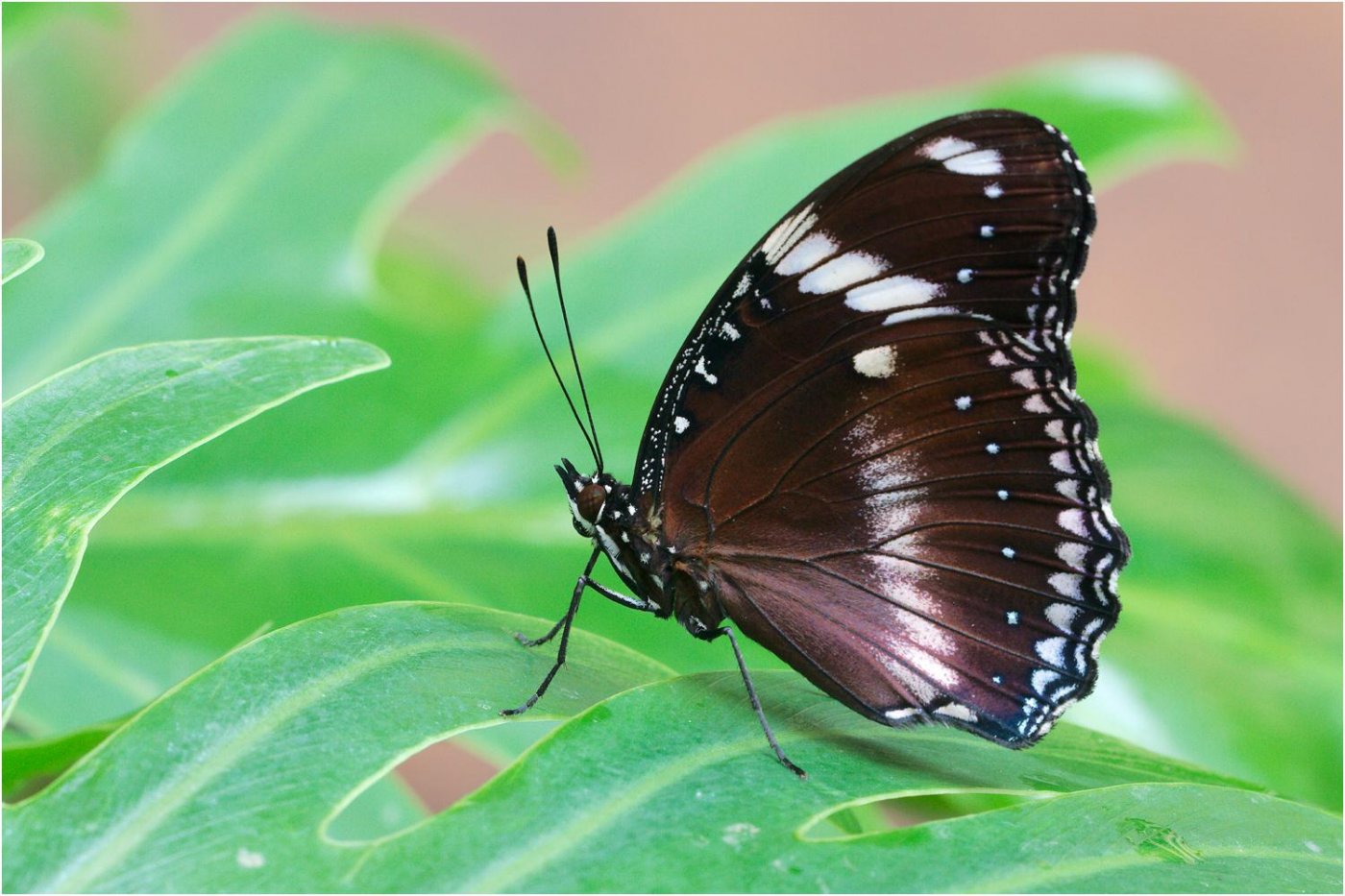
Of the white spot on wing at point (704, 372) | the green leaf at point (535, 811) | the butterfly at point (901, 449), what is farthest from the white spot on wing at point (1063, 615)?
the white spot on wing at point (704, 372)

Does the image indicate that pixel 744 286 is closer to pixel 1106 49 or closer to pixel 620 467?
pixel 620 467

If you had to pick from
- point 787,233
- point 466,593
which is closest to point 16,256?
point 787,233

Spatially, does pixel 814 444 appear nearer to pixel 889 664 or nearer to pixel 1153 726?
pixel 889 664

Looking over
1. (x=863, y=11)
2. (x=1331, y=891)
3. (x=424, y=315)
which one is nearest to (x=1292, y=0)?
(x=863, y=11)

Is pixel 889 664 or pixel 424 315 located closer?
pixel 889 664

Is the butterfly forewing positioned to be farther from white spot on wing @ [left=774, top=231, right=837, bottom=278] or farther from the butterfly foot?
the butterfly foot

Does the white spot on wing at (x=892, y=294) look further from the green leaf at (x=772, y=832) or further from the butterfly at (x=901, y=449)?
the green leaf at (x=772, y=832)
